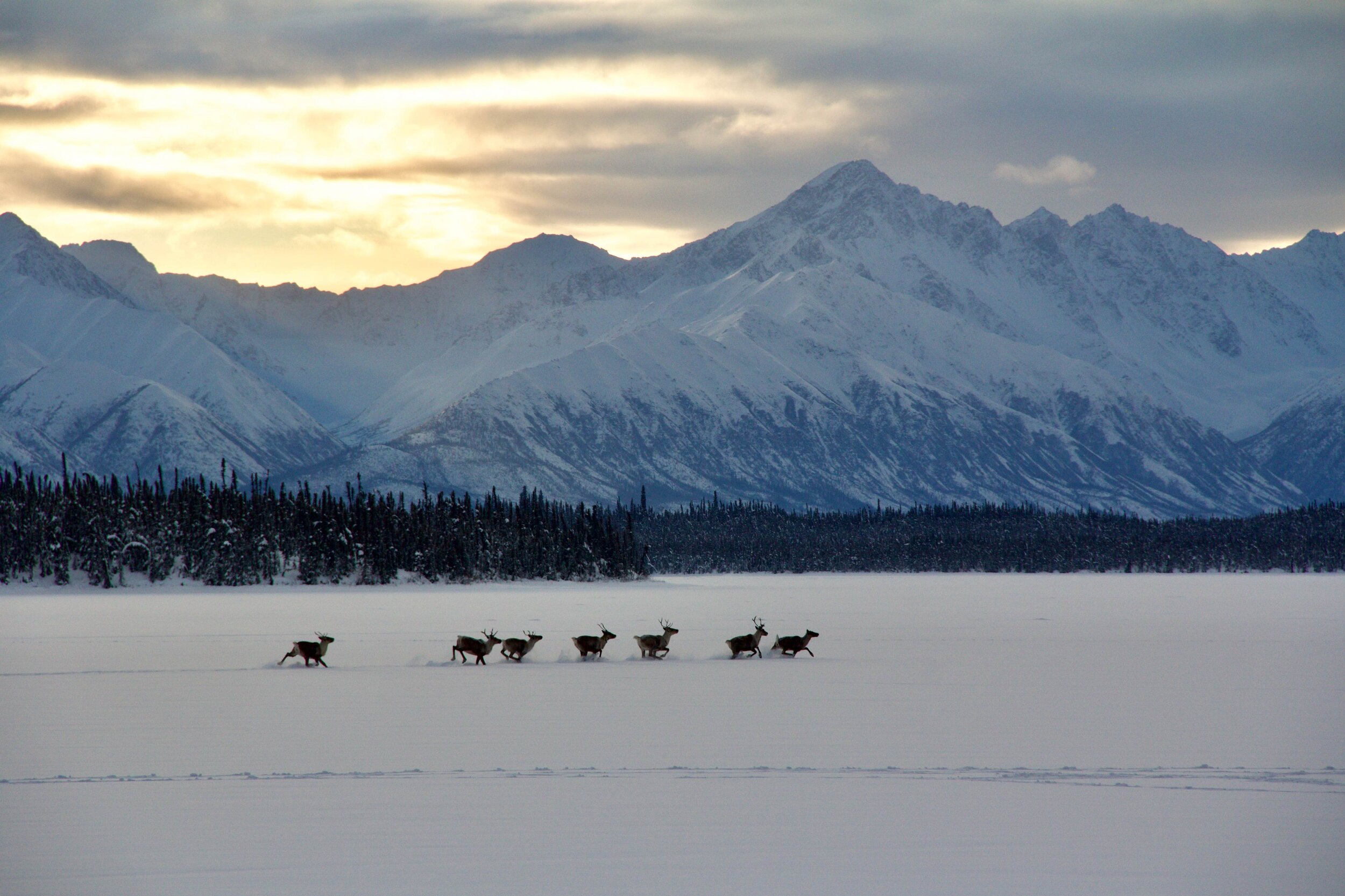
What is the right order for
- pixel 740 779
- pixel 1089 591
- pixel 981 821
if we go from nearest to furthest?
pixel 981 821, pixel 740 779, pixel 1089 591

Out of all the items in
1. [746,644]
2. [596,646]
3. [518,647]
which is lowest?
[518,647]

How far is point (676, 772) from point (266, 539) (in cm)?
11248

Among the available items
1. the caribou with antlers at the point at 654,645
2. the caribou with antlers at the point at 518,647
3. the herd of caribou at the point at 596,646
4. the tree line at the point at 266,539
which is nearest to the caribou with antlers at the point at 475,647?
the herd of caribou at the point at 596,646

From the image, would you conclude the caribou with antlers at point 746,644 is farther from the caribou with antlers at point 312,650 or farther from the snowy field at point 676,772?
the caribou with antlers at point 312,650

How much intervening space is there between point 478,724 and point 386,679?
11.7 meters

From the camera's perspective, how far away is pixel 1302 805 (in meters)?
22.9

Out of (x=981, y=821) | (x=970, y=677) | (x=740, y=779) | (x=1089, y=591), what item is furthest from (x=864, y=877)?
(x=1089, y=591)

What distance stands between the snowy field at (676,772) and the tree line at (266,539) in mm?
71612

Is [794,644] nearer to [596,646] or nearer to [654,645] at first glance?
[654,645]

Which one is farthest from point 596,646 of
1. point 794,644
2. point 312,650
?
point 312,650

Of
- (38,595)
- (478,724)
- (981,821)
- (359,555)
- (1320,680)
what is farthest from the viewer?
(359,555)

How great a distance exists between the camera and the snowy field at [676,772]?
19.2m

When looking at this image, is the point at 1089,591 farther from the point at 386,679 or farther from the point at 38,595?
the point at 386,679

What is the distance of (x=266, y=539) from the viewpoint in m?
132
